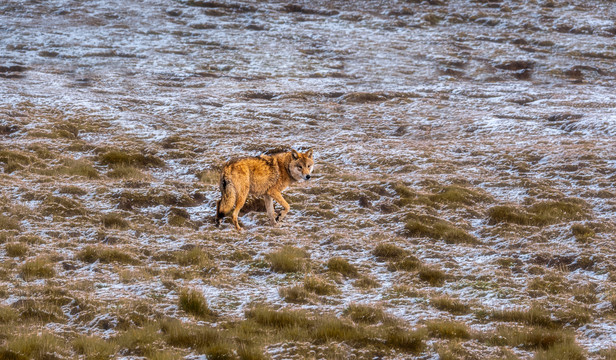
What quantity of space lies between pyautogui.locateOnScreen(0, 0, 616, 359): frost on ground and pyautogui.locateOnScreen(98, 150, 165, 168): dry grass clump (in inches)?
4.6

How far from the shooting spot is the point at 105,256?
41.8 feet

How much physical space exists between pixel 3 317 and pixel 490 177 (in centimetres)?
1640

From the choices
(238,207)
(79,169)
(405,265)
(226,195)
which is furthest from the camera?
(79,169)

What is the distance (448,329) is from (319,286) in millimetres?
2881

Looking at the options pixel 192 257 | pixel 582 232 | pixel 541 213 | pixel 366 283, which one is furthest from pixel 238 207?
pixel 582 232

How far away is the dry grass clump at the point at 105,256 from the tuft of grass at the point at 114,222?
193cm

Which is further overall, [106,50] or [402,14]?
[402,14]

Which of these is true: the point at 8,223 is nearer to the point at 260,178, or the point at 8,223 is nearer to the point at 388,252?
the point at 260,178

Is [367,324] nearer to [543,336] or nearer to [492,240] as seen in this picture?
[543,336]

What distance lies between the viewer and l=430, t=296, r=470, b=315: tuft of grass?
10.8m

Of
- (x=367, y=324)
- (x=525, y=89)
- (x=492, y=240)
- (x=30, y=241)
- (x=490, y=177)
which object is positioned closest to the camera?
(x=367, y=324)

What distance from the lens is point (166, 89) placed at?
37.5 metres

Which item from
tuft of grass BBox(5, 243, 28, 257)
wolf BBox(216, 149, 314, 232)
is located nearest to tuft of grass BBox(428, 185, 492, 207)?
wolf BBox(216, 149, 314, 232)

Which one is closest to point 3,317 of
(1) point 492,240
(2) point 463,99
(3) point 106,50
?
(1) point 492,240
